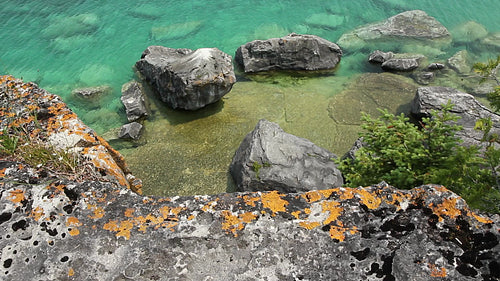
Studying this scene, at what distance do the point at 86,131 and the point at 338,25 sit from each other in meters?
14.7

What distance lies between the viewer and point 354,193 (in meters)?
3.31

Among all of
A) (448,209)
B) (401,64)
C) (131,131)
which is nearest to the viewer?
(448,209)

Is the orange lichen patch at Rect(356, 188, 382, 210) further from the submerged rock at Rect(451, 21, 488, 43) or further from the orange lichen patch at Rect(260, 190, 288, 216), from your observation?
the submerged rock at Rect(451, 21, 488, 43)

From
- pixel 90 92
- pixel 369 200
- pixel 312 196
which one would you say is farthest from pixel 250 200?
pixel 90 92

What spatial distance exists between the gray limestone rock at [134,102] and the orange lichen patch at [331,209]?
8.46 metres

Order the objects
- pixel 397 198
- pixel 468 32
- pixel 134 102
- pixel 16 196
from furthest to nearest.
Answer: pixel 468 32 → pixel 134 102 → pixel 16 196 → pixel 397 198

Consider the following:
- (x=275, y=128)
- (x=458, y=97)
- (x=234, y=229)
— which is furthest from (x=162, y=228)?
(x=458, y=97)

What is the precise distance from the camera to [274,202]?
333cm

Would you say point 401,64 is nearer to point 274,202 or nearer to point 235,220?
point 274,202

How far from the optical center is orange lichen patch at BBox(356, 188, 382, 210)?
125 inches

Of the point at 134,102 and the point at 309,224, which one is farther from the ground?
the point at 309,224

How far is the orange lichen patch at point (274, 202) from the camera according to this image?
326 cm

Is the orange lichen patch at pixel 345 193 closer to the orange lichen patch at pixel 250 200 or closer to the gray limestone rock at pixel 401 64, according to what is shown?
the orange lichen patch at pixel 250 200

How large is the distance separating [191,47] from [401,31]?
9.75 metres
